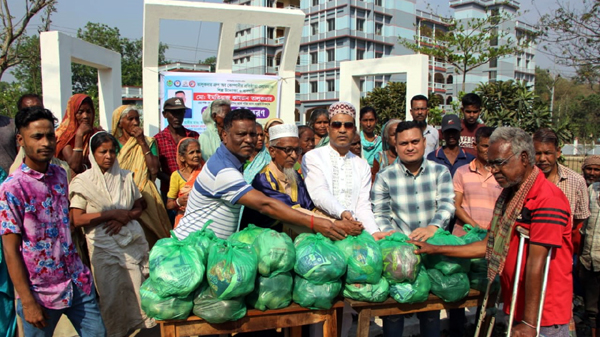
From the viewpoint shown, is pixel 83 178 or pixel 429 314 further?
pixel 83 178

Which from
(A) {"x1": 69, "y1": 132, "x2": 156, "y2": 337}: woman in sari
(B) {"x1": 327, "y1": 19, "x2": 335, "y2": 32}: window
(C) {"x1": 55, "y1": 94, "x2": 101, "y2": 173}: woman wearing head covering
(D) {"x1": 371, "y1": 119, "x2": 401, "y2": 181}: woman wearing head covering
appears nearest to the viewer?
(A) {"x1": 69, "y1": 132, "x2": 156, "y2": 337}: woman in sari

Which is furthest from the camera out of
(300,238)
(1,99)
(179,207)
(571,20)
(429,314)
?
(1,99)

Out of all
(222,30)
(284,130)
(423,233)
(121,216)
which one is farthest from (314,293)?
(222,30)

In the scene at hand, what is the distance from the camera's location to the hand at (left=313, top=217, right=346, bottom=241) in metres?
2.80

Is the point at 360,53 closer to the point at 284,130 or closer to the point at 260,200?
the point at 284,130

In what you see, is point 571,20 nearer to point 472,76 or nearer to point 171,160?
point 171,160

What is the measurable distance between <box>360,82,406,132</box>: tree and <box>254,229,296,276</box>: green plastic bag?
19141 millimetres

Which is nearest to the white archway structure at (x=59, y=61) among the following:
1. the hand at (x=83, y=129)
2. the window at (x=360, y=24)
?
the hand at (x=83, y=129)

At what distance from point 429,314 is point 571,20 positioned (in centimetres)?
980

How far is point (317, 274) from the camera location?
8.37ft

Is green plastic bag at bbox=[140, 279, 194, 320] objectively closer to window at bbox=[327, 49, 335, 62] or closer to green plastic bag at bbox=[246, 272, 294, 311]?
green plastic bag at bbox=[246, 272, 294, 311]

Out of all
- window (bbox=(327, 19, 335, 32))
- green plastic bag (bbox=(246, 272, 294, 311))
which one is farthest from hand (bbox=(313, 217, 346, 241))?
window (bbox=(327, 19, 335, 32))

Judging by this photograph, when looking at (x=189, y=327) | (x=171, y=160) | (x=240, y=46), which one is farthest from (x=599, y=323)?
(x=240, y=46)

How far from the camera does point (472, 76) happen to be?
48.6 meters
